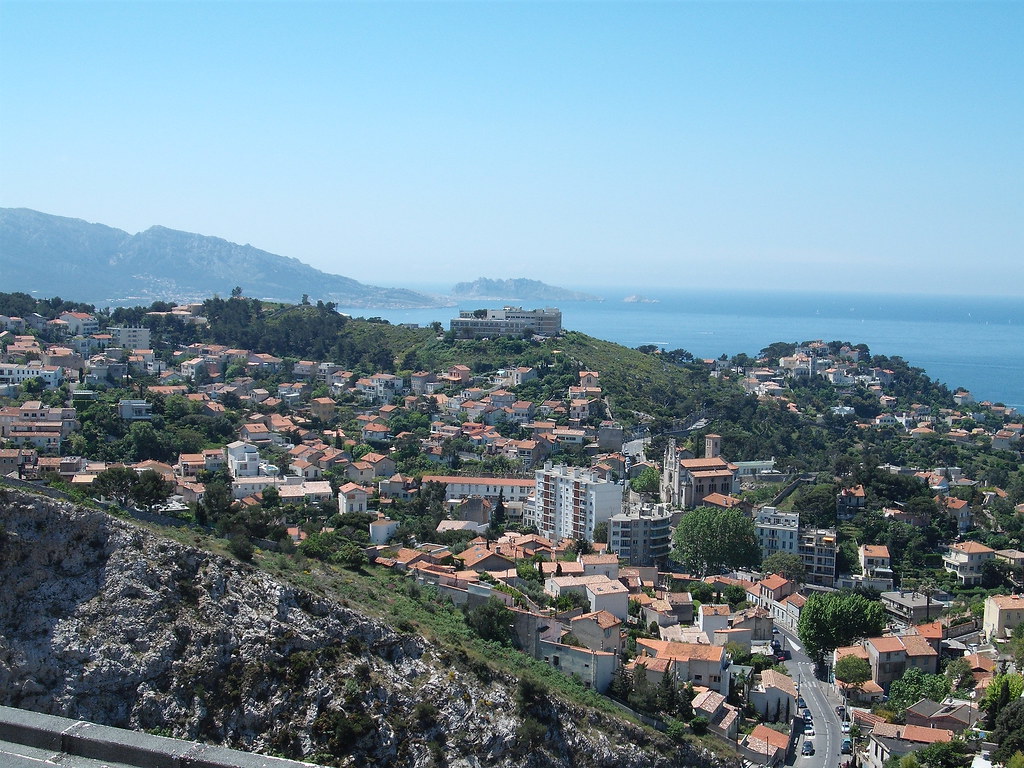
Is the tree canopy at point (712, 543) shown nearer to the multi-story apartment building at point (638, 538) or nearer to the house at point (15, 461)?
the multi-story apartment building at point (638, 538)

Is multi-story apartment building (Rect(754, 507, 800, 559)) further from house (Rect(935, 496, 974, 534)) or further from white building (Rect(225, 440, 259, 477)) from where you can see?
white building (Rect(225, 440, 259, 477))

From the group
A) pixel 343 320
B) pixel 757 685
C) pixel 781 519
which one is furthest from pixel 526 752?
pixel 343 320

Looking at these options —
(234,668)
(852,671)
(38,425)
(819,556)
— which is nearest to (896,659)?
(852,671)

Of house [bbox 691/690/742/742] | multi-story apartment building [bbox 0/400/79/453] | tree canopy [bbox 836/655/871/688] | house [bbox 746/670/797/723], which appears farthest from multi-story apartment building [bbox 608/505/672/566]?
multi-story apartment building [bbox 0/400/79/453]

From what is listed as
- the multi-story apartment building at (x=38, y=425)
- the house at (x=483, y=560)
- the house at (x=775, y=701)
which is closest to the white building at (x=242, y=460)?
the multi-story apartment building at (x=38, y=425)

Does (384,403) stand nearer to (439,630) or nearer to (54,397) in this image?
(54,397)
